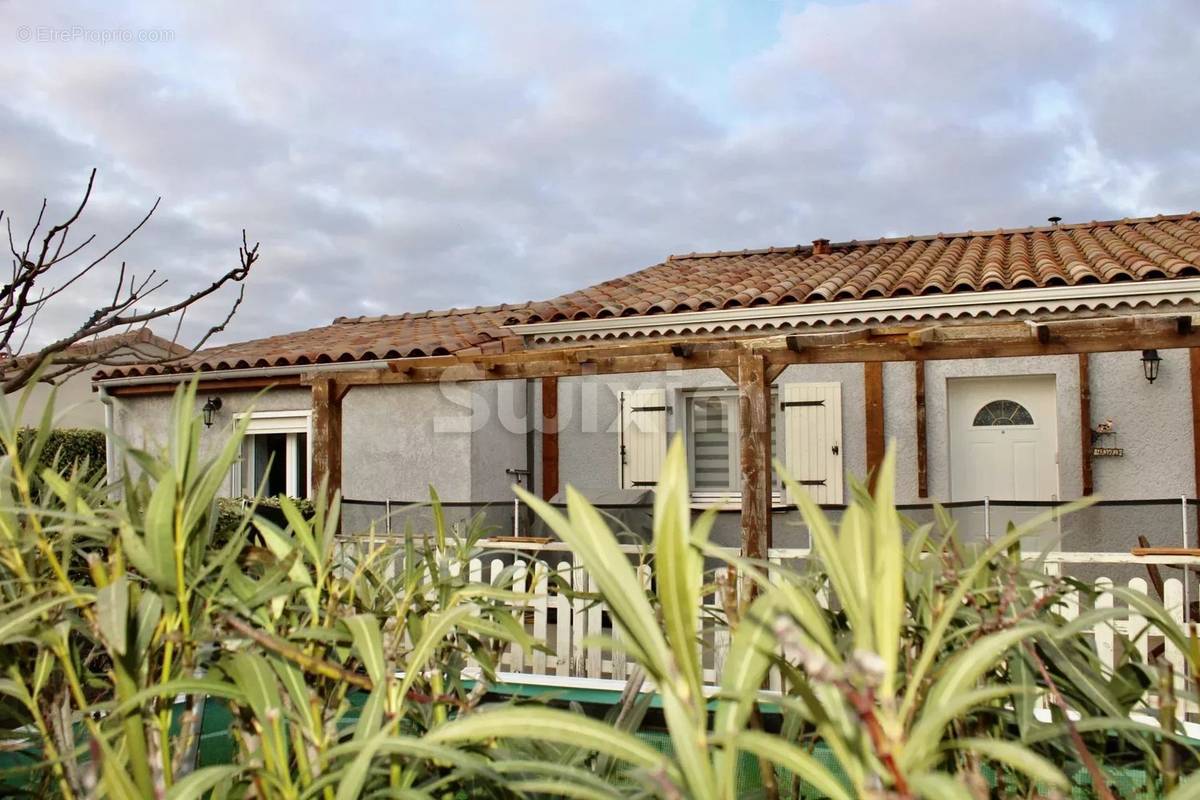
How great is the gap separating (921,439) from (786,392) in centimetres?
141

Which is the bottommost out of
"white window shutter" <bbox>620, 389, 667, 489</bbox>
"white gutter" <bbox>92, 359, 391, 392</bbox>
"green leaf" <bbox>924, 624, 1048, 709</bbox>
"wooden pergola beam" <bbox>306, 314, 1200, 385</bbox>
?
"green leaf" <bbox>924, 624, 1048, 709</bbox>

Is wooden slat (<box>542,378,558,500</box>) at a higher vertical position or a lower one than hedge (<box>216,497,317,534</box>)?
higher

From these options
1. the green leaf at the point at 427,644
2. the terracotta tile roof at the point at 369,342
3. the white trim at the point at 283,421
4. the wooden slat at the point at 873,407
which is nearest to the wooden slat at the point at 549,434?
the terracotta tile roof at the point at 369,342

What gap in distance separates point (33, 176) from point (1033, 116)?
42.5 feet

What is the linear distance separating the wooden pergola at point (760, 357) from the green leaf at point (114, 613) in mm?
4918

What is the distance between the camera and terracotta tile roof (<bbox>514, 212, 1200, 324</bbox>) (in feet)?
28.4

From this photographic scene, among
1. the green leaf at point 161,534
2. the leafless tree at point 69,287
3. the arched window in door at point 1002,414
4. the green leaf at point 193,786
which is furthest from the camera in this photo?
the arched window in door at point 1002,414

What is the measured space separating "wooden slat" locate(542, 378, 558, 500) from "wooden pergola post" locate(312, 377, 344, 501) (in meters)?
3.30

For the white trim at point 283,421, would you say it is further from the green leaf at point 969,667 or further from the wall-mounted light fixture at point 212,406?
the green leaf at point 969,667

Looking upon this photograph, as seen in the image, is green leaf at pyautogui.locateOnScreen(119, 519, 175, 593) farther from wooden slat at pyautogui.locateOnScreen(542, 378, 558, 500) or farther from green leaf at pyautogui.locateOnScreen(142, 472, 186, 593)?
wooden slat at pyautogui.locateOnScreen(542, 378, 558, 500)

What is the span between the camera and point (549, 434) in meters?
10.6

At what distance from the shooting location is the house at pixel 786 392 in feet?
23.8

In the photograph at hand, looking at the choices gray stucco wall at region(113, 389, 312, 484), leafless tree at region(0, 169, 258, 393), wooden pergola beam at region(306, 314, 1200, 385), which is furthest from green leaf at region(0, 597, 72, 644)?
gray stucco wall at region(113, 389, 312, 484)

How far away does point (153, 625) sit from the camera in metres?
1.24
